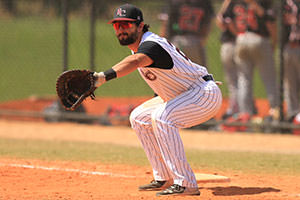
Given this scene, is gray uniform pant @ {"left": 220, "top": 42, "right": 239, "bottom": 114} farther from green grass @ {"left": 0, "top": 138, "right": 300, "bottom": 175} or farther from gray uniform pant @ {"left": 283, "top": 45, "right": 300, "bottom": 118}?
green grass @ {"left": 0, "top": 138, "right": 300, "bottom": 175}

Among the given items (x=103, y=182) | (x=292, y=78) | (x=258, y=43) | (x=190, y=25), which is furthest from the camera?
(x=190, y=25)

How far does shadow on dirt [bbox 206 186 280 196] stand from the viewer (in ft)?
17.8

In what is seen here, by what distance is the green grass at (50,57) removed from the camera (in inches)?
699

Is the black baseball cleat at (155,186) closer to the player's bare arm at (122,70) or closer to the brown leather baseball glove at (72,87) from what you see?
the brown leather baseball glove at (72,87)

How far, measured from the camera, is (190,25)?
437 inches

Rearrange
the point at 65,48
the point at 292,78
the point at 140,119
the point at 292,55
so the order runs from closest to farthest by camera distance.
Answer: the point at 140,119 < the point at 292,55 < the point at 292,78 < the point at 65,48

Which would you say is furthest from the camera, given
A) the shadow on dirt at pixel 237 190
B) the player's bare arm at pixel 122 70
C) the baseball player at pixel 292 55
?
Answer: the baseball player at pixel 292 55

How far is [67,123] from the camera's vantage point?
11.8 meters

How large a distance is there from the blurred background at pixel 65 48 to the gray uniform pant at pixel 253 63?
303 mm

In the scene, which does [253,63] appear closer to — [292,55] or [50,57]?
[292,55]

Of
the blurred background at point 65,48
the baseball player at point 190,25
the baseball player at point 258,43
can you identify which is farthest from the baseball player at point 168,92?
the baseball player at point 190,25

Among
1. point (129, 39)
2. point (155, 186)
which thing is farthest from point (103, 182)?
point (129, 39)

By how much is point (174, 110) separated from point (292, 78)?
5.69 metres

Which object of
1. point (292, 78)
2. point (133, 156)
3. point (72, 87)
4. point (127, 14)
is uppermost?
point (127, 14)
